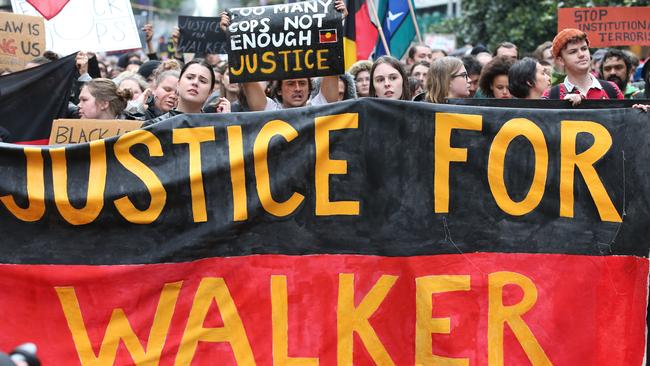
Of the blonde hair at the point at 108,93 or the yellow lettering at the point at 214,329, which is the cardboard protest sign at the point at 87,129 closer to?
the blonde hair at the point at 108,93

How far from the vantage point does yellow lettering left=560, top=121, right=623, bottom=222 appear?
4984mm

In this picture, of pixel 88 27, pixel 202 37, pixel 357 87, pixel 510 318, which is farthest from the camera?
pixel 202 37

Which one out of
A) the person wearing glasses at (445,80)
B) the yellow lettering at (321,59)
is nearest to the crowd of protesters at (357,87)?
the person wearing glasses at (445,80)

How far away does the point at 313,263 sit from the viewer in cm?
514

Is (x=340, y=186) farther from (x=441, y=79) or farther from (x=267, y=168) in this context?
(x=441, y=79)

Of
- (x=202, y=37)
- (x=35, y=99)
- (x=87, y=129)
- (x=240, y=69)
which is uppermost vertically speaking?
(x=202, y=37)

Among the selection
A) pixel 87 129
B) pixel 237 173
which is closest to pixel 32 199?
pixel 87 129

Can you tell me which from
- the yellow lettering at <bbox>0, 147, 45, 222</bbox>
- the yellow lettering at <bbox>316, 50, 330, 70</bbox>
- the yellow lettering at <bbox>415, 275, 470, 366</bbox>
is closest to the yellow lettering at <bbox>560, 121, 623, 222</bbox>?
the yellow lettering at <bbox>415, 275, 470, 366</bbox>

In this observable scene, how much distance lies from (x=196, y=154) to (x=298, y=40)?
3.48 ft

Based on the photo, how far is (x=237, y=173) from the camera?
5.22 m

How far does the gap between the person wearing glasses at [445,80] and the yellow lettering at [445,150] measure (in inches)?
70.1

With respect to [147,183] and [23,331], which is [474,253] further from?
[23,331]

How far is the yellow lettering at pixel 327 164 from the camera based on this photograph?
5145 millimetres

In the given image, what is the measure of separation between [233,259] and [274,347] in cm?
46
